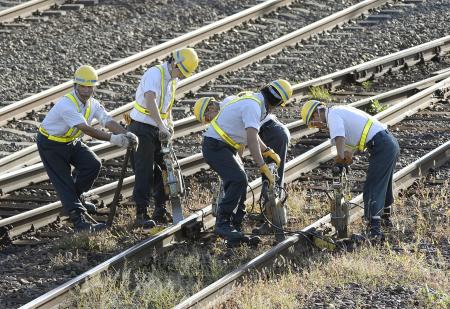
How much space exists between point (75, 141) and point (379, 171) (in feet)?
10.3

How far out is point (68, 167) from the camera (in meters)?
12.9

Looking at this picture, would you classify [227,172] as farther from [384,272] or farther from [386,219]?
[384,272]

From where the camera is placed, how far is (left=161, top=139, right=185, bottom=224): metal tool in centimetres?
1266

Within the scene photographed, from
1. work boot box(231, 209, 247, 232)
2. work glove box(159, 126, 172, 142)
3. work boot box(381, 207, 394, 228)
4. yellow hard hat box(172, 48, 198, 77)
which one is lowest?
work boot box(381, 207, 394, 228)


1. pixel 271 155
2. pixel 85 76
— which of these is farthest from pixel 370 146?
pixel 85 76

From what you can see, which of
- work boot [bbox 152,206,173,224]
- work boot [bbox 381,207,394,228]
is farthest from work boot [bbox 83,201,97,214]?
work boot [bbox 381,207,394,228]

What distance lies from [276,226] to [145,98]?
74.2 inches

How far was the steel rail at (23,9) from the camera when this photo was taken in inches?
813

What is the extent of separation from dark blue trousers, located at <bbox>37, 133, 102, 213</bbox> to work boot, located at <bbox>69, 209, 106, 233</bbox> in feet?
0.17

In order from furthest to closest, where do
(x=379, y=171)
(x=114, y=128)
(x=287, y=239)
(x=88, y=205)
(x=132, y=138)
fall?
(x=88, y=205)
(x=114, y=128)
(x=132, y=138)
(x=379, y=171)
(x=287, y=239)

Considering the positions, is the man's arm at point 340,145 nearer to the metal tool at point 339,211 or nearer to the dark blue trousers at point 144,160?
the metal tool at point 339,211

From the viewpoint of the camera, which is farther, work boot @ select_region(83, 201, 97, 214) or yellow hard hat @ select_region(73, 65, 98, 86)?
work boot @ select_region(83, 201, 97, 214)

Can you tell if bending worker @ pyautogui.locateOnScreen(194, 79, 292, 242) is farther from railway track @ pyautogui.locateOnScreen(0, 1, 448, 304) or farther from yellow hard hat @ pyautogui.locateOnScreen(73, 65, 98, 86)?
yellow hard hat @ pyautogui.locateOnScreen(73, 65, 98, 86)

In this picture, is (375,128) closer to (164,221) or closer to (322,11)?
(164,221)
